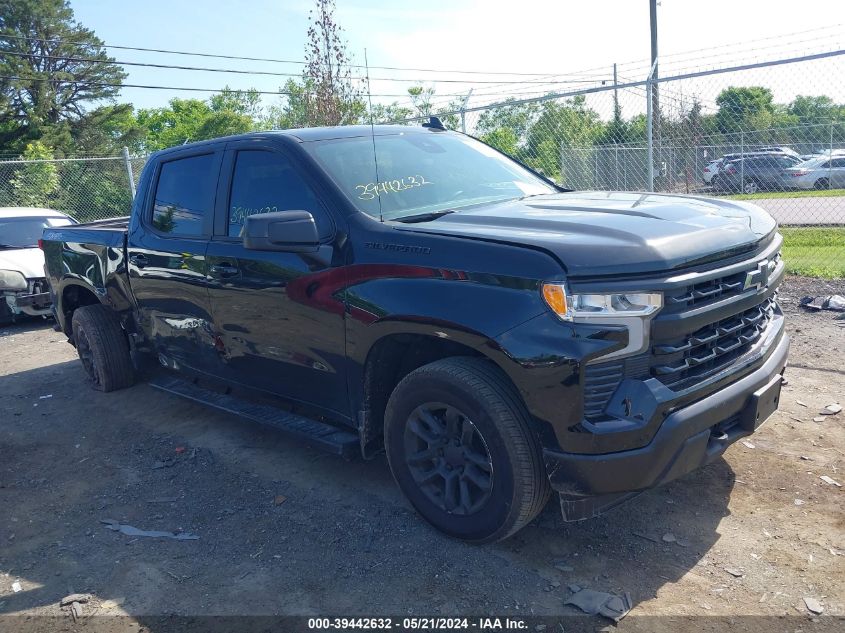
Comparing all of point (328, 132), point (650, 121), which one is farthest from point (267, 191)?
point (650, 121)

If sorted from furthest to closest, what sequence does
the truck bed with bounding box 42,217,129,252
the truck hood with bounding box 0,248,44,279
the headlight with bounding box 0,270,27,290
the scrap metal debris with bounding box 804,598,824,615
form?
the truck hood with bounding box 0,248,44,279, the headlight with bounding box 0,270,27,290, the truck bed with bounding box 42,217,129,252, the scrap metal debris with bounding box 804,598,824,615

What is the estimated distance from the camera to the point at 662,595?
2.93m

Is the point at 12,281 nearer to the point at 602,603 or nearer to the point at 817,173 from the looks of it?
the point at 602,603

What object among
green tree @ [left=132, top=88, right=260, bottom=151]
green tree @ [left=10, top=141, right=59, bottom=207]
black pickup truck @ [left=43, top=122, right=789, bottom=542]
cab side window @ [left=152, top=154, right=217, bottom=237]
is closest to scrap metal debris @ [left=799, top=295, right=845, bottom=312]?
black pickup truck @ [left=43, top=122, right=789, bottom=542]

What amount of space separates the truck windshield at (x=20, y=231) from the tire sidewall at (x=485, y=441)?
8050 mm

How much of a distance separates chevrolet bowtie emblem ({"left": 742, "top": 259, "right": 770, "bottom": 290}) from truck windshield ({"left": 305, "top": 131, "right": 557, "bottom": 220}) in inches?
55.6

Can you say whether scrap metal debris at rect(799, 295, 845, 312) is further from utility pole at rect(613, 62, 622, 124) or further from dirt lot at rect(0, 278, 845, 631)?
utility pole at rect(613, 62, 622, 124)

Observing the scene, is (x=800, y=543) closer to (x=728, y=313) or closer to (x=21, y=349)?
(x=728, y=313)

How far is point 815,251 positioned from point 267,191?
25.6 ft

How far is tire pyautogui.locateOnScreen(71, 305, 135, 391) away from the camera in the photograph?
596cm

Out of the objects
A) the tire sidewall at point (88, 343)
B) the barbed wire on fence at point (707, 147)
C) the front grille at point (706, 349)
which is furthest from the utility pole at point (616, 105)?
the tire sidewall at point (88, 343)

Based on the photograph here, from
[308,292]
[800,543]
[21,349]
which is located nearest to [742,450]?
[800,543]

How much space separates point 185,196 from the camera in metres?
4.80

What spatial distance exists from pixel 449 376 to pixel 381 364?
0.55 m
